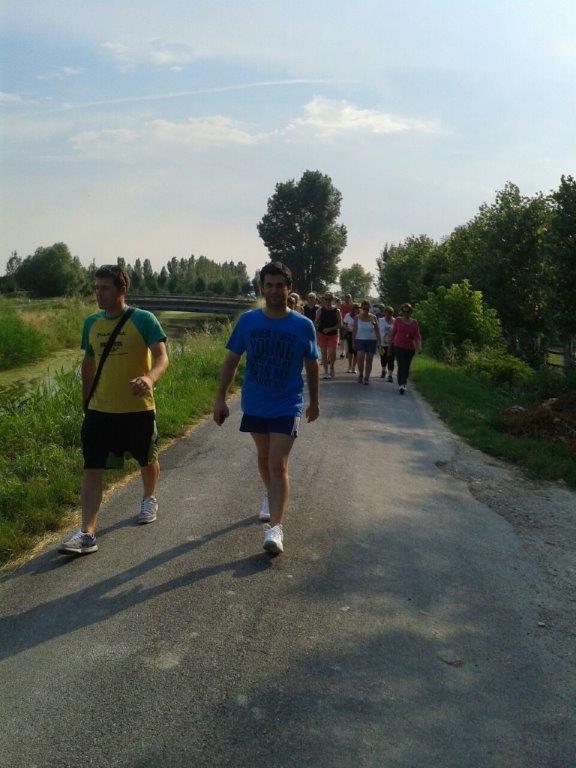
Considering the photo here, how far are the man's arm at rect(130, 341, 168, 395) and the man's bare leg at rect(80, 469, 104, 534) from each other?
27.2 inches

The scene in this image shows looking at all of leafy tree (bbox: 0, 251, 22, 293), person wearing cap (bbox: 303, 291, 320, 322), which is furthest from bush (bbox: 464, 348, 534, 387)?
leafy tree (bbox: 0, 251, 22, 293)

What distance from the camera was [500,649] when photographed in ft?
12.5

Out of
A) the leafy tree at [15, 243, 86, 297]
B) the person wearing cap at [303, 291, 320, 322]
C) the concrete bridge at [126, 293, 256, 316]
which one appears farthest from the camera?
the leafy tree at [15, 243, 86, 297]

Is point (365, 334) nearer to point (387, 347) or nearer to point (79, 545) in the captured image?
point (387, 347)

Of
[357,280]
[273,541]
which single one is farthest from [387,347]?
[357,280]

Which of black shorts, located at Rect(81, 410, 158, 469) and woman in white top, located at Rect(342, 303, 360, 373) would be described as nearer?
black shorts, located at Rect(81, 410, 158, 469)

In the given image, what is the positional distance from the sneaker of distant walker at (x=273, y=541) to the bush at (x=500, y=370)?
14.8 m

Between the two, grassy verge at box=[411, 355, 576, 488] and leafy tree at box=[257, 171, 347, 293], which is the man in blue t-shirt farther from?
leafy tree at box=[257, 171, 347, 293]

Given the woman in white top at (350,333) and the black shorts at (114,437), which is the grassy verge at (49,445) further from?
the woman in white top at (350,333)

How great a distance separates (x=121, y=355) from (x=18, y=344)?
61.2 ft

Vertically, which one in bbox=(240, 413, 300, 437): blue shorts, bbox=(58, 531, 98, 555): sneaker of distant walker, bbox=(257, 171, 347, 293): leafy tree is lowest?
bbox=(58, 531, 98, 555): sneaker of distant walker

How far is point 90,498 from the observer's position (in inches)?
197

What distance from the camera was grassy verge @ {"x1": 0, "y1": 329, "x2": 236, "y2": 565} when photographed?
5598mm

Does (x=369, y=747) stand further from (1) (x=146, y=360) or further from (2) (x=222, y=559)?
(1) (x=146, y=360)
